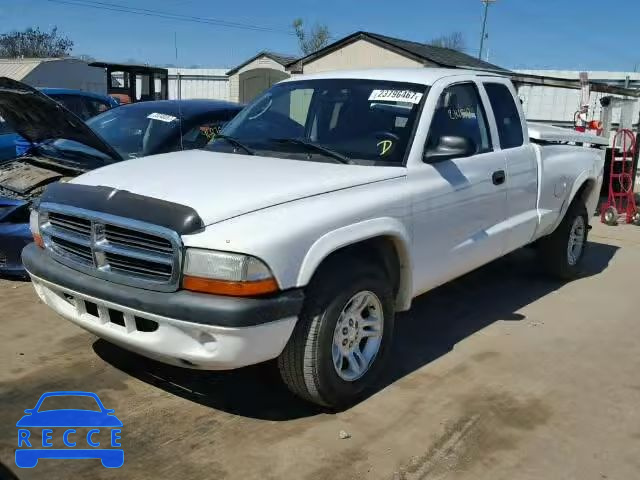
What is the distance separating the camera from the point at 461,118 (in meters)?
4.55

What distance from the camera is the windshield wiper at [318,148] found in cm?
391

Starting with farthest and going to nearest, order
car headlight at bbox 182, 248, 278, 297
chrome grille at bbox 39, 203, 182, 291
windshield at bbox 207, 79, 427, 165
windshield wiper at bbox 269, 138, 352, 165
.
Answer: windshield at bbox 207, 79, 427, 165
windshield wiper at bbox 269, 138, 352, 165
chrome grille at bbox 39, 203, 182, 291
car headlight at bbox 182, 248, 278, 297

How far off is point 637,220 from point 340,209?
25.9 ft

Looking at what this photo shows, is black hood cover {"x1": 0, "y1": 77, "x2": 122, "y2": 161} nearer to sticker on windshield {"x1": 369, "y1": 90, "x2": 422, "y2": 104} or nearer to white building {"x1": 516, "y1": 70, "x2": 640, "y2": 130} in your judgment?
sticker on windshield {"x1": 369, "y1": 90, "x2": 422, "y2": 104}

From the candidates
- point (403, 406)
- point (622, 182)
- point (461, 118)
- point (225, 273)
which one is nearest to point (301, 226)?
point (225, 273)

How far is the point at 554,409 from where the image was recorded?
370 cm

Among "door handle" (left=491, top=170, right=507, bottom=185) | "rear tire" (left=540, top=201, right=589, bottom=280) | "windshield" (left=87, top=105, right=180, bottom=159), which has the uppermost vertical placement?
"windshield" (left=87, top=105, right=180, bottom=159)

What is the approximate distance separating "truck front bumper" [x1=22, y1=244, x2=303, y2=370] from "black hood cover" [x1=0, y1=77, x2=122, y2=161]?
2.53 metres

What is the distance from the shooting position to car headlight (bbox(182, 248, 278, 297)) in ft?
9.53

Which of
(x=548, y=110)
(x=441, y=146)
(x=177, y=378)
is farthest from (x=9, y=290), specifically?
(x=548, y=110)

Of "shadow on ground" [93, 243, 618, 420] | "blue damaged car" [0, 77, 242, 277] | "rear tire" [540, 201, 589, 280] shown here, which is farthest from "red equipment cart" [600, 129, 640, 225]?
"blue damaged car" [0, 77, 242, 277]

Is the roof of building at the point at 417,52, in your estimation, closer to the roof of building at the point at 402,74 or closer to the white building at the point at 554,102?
the white building at the point at 554,102

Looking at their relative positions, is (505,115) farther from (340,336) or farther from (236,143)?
(340,336)

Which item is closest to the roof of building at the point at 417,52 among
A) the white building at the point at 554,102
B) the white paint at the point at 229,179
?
the white building at the point at 554,102
